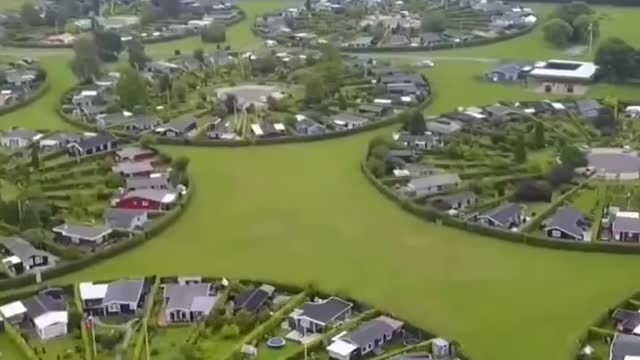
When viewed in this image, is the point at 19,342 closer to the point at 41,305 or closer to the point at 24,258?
the point at 41,305

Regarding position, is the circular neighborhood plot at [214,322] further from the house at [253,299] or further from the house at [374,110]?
the house at [374,110]

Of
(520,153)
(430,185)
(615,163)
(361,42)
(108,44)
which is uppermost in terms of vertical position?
(108,44)

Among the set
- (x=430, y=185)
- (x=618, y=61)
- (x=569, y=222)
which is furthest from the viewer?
(x=618, y=61)

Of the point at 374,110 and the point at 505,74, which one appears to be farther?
the point at 505,74

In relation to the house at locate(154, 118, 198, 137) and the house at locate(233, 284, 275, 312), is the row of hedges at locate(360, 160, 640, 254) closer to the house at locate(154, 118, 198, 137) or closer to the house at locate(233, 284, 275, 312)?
the house at locate(233, 284, 275, 312)

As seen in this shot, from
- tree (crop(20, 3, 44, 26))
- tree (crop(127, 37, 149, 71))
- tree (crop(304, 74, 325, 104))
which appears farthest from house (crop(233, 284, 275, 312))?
tree (crop(20, 3, 44, 26))

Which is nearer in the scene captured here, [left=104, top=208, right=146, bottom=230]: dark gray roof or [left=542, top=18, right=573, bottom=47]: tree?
[left=104, top=208, right=146, bottom=230]: dark gray roof

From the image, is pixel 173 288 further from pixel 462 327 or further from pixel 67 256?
pixel 462 327

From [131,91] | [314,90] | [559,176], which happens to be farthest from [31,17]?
[559,176]
